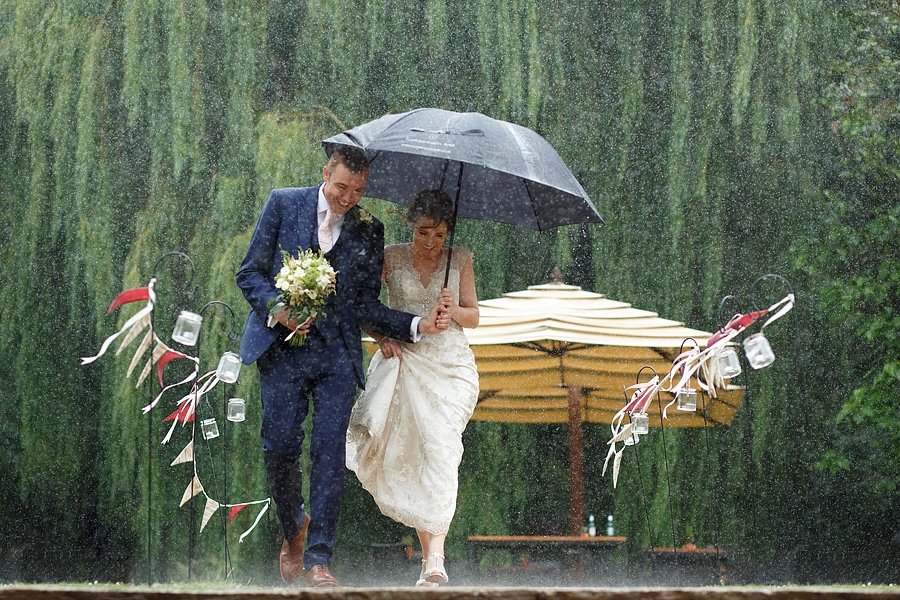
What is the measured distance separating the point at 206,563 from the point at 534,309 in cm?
298

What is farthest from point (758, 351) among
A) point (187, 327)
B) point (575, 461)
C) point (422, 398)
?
point (575, 461)

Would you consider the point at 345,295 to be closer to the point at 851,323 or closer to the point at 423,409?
the point at 423,409

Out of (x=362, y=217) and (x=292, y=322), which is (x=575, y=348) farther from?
(x=292, y=322)

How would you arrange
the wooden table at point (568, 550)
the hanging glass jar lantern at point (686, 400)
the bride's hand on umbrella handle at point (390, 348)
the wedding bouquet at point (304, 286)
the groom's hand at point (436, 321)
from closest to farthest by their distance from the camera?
the wedding bouquet at point (304, 286)
the groom's hand at point (436, 321)
the bride's hand on umbrella handle at point (390, 348)
the hanging glass jar lantern at point (686, 400)
the wooden table at point (568, 550)

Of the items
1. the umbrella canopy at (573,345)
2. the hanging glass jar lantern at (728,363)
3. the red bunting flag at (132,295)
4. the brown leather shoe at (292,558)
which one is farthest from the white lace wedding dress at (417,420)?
the umbrella canopy at (573,345)

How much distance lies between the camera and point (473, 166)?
19.1 feet

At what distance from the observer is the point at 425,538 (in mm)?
5258

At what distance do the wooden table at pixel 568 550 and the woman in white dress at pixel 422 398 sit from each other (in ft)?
6.60

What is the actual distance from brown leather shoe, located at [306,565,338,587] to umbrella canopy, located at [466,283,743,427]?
3.32 m

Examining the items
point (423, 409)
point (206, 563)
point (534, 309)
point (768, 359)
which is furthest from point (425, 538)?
point (206, 563)

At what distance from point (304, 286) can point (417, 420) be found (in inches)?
36.4

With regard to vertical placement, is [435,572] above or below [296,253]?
below

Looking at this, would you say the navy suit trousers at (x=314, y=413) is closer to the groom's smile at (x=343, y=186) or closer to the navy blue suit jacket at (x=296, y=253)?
the navy blue suit jacket at (x=296, y=253)

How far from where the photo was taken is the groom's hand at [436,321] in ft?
17.1
